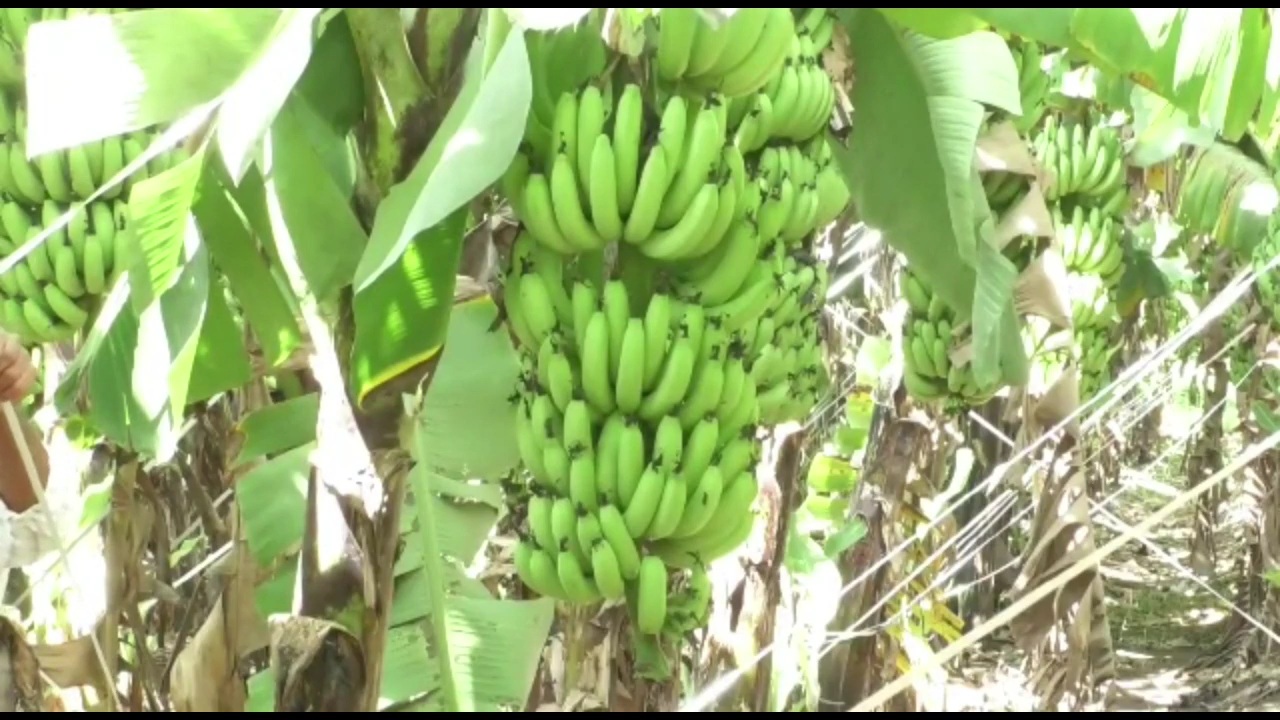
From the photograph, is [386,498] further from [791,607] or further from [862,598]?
[862,598]

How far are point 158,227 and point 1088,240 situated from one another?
1.91 meters

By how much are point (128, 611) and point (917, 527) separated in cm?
177

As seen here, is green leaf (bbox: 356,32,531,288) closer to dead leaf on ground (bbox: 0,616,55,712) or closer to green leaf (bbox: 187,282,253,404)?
green leaf (bbox: 187,282,253,404)

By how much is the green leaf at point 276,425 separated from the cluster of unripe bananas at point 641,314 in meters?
0.26

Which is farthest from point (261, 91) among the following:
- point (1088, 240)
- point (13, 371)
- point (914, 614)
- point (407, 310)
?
point (914, 614)

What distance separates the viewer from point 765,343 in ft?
4.88

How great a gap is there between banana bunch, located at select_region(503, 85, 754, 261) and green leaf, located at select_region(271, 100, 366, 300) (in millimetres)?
158

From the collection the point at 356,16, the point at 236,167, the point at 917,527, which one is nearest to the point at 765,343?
the point at 356,16

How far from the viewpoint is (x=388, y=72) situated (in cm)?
88

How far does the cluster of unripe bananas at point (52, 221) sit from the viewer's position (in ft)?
4.53

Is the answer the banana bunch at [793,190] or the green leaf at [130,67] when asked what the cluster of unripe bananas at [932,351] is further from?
the green leaf at [130,67]

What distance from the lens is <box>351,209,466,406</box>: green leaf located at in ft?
2.81

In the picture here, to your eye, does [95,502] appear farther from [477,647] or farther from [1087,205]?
[1087,205]

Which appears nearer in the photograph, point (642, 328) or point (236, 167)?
point (236, 167)
